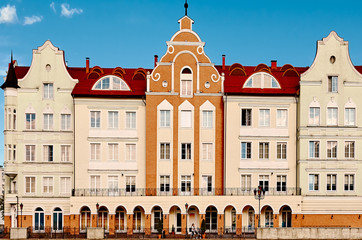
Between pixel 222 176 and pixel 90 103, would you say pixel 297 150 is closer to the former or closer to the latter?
pixel 222 176

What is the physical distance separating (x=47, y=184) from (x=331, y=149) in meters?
31.2

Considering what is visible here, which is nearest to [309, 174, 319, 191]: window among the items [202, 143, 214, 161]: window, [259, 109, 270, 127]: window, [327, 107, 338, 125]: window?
[327, 107, 338, 125]: window

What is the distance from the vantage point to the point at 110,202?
184ft

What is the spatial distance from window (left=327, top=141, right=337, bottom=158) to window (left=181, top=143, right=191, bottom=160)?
14966 mm

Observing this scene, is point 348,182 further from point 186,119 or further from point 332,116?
point 186,119

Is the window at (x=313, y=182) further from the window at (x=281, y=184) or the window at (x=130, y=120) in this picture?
the window at (x=130, y=120)

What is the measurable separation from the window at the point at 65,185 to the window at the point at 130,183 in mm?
6687

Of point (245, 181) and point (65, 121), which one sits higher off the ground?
point (65, 121)

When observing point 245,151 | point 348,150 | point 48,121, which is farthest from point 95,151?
point 348,150

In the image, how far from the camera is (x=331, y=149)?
58.1 meters

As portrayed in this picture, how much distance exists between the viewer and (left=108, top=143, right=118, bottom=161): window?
58.7 metres

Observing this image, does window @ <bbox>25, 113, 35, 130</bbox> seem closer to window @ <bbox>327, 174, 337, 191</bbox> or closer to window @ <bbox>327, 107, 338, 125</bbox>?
window @ <bbox>327, 107, 338, 125</bbox>

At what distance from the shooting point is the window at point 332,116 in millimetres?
58250

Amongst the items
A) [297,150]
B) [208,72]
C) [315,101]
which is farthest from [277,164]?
[208,72]
